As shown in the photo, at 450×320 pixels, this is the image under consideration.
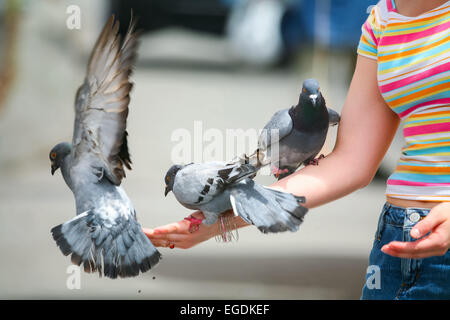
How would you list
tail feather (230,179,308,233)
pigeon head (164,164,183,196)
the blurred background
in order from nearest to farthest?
tail feather (230,179,308,233) → pigeon head (164,164,183,196) → the blurred background

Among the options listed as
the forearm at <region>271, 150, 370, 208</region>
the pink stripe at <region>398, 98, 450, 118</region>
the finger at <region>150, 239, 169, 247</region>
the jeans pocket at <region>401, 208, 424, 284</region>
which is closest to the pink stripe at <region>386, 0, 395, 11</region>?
the pink stripe at <region>398, 98, 450, 118</region>

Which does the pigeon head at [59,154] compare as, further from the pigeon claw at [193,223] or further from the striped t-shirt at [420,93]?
the striped t-shirt at [420,93]

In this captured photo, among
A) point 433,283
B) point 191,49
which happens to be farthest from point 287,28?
point 433,283

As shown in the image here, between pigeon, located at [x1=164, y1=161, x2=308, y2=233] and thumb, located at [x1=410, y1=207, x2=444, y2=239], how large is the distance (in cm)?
20

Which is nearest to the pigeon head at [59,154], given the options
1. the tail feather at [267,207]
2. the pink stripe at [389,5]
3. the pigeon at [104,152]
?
the pigeon at [104,152]

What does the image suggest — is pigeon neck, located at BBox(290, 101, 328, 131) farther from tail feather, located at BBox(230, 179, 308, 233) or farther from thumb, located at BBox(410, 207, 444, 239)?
thumb, located at BBox(410, 207, 444, 239)

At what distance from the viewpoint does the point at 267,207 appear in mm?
1146

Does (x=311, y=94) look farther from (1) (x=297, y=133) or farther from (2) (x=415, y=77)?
(2) (x=415, y=77)

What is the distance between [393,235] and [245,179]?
38cm

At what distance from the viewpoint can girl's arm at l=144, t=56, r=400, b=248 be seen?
1333mm

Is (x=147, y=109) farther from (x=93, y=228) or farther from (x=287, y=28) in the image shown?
(x=93, y=228)

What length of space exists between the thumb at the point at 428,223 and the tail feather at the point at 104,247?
48 cm

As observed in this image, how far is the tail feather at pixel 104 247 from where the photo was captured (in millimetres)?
1183

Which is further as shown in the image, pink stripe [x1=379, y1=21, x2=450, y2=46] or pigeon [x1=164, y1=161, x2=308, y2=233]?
pink stripe [x1=379, y1=21, x2=450, y2=46]
